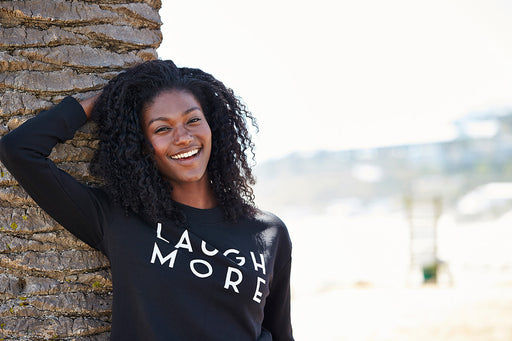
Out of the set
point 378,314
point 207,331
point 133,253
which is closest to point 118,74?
point 133,253

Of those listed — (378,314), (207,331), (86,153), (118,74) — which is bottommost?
(378,314)

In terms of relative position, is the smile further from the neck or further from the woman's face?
the neck

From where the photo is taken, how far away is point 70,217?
2.21m

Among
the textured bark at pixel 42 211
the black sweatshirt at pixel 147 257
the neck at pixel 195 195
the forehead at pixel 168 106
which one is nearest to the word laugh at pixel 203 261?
the black sweatshirt at pixel 147 257

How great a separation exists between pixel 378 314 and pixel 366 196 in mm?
64167

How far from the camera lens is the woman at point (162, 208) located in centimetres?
217

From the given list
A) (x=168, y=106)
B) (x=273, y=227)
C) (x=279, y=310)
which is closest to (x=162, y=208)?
(x=168, y=106)

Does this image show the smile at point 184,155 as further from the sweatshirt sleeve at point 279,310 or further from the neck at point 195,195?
the sweatshirt sleeve at point 279,310

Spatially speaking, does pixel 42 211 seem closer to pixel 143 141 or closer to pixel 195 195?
pixel 143 141

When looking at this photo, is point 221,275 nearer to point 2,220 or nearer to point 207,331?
point 207,331

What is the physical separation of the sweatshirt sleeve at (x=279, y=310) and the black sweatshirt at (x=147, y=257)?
338mm

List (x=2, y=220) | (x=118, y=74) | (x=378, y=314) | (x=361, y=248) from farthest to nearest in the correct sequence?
(x=361, y=248)
(x=378, y=314)
(x=118, y=74)
(x=2, y=220)

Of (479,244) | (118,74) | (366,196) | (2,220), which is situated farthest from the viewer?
(366,196)

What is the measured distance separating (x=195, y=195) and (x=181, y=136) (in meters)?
0.32
